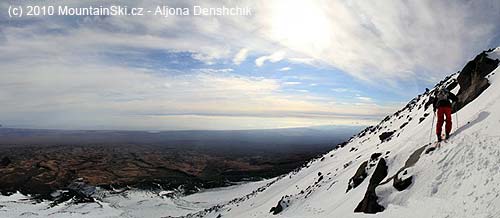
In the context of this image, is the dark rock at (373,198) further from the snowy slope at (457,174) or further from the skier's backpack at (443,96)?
the skier's backpack at (443,96)

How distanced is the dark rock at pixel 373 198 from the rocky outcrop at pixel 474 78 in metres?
6.19

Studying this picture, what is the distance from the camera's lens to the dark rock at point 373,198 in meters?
15.6

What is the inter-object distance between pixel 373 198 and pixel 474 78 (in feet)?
39.1

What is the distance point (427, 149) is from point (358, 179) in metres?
7.08

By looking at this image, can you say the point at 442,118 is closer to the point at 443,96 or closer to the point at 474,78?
the point at 443,96

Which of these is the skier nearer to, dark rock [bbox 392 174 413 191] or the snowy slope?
the snowy slope

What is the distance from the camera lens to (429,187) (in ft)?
45.1

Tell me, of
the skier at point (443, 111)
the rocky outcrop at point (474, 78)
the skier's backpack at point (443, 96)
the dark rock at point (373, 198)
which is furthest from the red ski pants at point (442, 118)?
the rocky outcrop at point (474, 78)

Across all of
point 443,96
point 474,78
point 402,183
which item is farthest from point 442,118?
point 474,78

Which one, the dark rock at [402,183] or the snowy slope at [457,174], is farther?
the dark rock at [402,183]

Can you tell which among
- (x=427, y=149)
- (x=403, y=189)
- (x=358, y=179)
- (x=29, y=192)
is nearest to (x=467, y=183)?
(x=403, y=189)

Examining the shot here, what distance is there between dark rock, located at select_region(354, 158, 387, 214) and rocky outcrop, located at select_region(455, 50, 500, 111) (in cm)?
619

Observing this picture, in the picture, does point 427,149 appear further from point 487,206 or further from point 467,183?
point 487,206

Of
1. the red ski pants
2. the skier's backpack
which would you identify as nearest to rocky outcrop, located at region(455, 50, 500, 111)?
the skier's backpack
